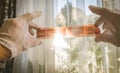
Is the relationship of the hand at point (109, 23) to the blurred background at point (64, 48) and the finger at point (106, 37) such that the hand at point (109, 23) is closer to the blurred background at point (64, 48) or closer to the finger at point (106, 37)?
the finger at point (106, 37)

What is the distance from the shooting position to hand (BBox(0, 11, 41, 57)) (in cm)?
107

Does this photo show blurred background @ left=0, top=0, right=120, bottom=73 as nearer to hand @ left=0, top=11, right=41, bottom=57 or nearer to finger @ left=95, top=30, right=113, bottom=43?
hand @ left=0, top=11, right=41, bottom=57

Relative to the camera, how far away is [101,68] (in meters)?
1.60

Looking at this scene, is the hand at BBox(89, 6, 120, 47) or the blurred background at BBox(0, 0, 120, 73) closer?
the hand at BBox(89, 6, 120, 47)

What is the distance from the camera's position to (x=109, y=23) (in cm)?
102

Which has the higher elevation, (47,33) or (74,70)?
(47,33)

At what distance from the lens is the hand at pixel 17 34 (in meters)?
1.07

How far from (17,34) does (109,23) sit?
0.48 m

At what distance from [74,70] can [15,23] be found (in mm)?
726

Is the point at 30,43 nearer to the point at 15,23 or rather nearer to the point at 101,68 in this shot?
the point at 15,23

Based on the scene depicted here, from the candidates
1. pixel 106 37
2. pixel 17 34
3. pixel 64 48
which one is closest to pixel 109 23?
pixel 106 37

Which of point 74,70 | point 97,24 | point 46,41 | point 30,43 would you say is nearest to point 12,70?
point 46,41

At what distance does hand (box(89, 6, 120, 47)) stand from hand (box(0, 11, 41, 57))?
1.22ft

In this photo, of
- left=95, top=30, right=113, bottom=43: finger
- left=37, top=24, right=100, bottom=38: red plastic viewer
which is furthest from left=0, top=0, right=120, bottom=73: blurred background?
left=95, top=30, right=113, bottom=43: finger
